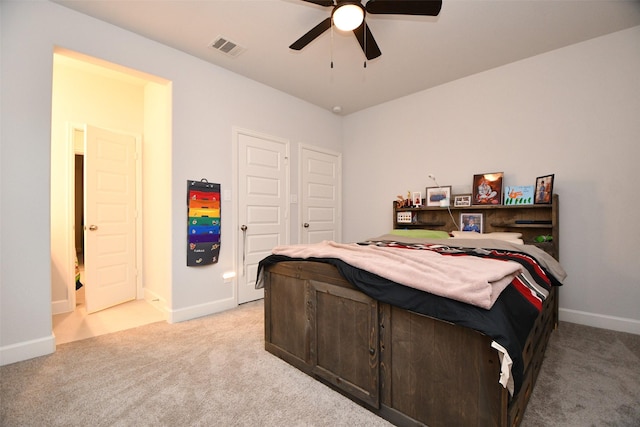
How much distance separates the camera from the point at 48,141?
2174 mm

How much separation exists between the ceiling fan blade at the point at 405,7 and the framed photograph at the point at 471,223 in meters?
2.24

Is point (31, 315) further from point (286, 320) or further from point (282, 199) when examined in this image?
point (282, 199)

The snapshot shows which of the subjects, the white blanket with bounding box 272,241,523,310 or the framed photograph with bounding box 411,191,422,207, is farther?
the framed photograph with bounding box 411,191,422,207

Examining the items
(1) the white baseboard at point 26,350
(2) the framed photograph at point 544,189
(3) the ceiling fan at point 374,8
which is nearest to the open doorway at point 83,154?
(1) the white baseboard at point 26,350

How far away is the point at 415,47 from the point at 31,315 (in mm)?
4046

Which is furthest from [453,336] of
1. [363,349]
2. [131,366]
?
[131,366]

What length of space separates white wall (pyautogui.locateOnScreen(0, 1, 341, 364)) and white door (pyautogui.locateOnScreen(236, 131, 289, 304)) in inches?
6.8

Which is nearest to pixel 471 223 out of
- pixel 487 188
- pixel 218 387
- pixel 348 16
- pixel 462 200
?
pixel 462 200

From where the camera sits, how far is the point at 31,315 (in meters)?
2.06

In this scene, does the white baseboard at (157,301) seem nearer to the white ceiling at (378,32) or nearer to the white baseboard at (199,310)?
the white baseboard at (199,310)

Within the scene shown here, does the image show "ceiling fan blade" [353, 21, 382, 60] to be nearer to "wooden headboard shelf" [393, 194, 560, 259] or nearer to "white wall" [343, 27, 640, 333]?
"white wall" [343, 27, 640, 333]

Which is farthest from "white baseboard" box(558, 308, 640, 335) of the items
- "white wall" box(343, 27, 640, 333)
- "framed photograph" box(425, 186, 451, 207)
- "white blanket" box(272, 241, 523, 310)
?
"white blanket" box(272, 241, 523, 310)

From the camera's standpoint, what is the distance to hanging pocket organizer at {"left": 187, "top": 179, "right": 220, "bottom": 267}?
2.91 m

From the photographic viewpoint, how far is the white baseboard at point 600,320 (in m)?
2.49
